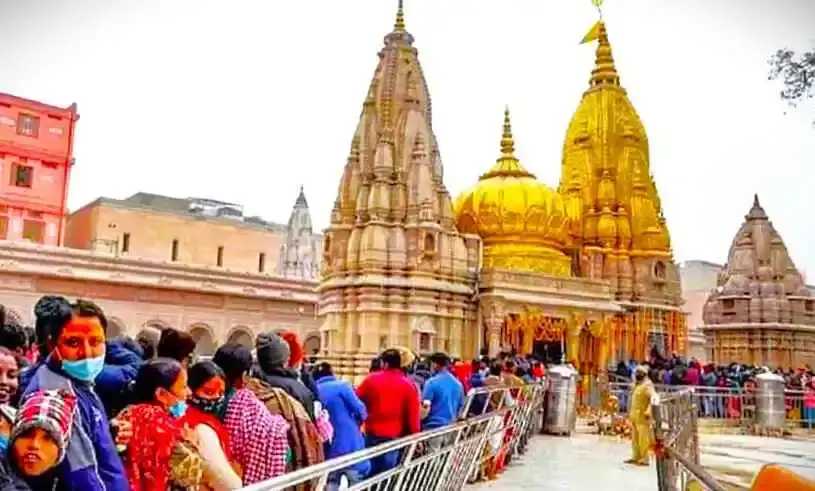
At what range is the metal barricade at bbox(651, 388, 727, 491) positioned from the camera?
4128mm

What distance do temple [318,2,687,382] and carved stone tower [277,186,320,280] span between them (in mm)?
19279

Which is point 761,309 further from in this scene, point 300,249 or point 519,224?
point 300,249

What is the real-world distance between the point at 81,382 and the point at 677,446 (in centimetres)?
642

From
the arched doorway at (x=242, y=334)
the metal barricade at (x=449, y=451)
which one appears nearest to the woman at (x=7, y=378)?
the metal barricade at (x=449, y=451)

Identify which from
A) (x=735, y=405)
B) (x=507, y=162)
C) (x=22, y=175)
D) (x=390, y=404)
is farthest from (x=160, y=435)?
(x=22, y=175)

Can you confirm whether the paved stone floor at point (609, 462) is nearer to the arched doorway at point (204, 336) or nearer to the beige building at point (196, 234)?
the arched doorway at point (204, 336)

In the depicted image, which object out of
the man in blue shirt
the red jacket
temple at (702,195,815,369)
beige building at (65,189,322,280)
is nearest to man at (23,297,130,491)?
the red jacket

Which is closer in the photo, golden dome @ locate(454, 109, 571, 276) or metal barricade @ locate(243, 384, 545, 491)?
metal barricade @ locate(243, 384, 545, 491)

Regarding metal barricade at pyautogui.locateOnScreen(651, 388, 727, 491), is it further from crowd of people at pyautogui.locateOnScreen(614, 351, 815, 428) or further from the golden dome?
the golden dome

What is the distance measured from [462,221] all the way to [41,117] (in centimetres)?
1787

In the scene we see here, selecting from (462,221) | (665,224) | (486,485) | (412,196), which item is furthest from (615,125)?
(486,485)

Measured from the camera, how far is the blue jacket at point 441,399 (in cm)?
725

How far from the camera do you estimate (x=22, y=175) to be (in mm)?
31922

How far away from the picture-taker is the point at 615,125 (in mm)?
32250
